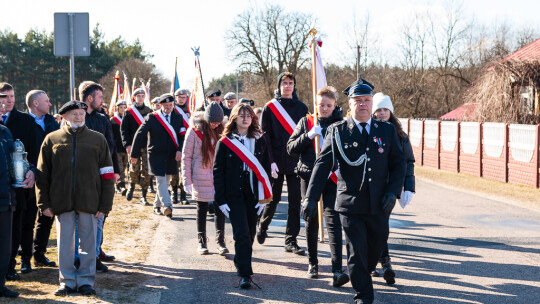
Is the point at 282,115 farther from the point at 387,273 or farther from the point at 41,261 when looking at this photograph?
the point at 41,261

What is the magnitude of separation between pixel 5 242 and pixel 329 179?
3155 millimetres

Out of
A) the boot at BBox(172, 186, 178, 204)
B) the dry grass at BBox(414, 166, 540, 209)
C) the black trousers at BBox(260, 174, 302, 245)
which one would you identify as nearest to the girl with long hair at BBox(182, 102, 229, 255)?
the black trousers at BBox(260, 174, 302, 245)

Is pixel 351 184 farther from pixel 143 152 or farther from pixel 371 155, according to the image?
pixel 143 152

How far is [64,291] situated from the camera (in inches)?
234

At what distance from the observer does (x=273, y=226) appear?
10148 millimetres

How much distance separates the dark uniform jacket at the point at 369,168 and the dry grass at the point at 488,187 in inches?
332

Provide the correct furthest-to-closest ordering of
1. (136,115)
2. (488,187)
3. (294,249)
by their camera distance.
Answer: (488,187) → (136,115) → (294,249)

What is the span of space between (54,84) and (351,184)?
238 feet

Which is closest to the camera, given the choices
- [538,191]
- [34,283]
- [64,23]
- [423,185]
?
[34,283]

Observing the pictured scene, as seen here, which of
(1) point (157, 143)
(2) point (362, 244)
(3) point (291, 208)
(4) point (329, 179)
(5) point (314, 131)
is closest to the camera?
(2) point (362, 244)

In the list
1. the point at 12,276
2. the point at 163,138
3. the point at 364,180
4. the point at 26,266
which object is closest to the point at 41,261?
the point at 26,266

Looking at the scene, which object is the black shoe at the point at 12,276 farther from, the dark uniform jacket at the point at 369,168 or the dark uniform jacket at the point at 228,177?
the dark uniform jacket at the point at 369,168

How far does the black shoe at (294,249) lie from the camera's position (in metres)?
7.91

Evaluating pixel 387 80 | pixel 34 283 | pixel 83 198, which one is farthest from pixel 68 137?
pixel 387 80
